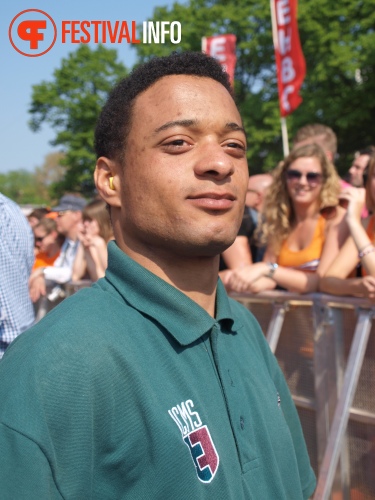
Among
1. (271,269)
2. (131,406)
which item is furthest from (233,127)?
(271,269)

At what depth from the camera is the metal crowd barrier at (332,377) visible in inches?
140

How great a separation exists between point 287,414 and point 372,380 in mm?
1751

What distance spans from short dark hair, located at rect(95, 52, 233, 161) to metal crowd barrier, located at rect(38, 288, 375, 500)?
2.21 meters

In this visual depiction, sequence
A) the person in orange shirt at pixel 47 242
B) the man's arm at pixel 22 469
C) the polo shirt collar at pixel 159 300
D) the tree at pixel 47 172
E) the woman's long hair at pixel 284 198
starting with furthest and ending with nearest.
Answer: the tree at pixel 47 172, the person in orange shirt at pixel 47 242, the woman's long hair at pixel 284 198, the polo shirt collar at pixel 159 300, the man's arm at pixel 22 469

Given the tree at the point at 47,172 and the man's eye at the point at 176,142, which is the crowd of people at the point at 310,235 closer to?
the man's eye at the point at 176,142

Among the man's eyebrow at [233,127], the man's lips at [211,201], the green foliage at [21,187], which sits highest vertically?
the man's eyebrow at [233,127]

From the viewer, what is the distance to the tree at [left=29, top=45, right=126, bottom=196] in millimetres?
39719

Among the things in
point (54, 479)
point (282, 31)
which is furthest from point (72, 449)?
point (282, 31)

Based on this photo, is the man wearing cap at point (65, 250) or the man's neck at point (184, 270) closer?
the man's neck at point (184, 270)

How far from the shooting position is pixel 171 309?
4.98 feet

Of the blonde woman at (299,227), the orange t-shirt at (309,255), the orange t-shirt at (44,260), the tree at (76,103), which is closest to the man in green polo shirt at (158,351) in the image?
the blonde woman at (299,227)

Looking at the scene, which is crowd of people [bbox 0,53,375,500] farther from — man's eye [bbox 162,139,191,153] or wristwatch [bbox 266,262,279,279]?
wristwatch [bbox 266,262,279,279]

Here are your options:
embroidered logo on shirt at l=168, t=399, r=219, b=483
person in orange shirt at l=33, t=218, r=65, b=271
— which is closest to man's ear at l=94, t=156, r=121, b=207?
embroidered logo on shirt at l=168, t=399, r=219, b=483

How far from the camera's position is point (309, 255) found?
421cm
